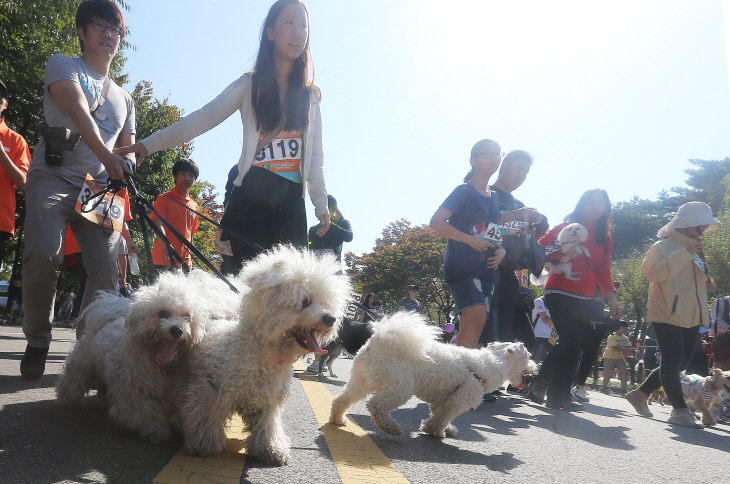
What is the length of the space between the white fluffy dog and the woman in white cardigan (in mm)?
971

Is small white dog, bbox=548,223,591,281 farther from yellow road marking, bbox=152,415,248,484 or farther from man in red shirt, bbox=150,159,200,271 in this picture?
yellow road marking, bbox=152,415,248,484

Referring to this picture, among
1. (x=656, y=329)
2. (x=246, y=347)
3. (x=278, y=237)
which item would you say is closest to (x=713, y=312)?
(x=656, y=329)

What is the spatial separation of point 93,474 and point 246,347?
823 mm

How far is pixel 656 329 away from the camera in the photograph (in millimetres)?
6000

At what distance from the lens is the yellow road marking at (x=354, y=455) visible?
2.63 m

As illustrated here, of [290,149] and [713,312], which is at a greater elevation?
[290,149]

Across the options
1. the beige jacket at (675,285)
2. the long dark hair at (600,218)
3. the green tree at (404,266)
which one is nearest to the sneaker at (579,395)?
the beige jacket at (675,285)

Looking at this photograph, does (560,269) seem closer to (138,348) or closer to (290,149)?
Result: (290,149)

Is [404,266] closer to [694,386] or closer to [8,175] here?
[694,386]

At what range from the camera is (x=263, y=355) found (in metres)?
2.66

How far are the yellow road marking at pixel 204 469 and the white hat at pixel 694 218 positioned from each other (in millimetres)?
5335

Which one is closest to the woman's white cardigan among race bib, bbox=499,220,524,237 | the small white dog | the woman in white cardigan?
the woman in white cardigan

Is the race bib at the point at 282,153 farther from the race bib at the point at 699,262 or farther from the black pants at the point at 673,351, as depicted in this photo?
the race bib at the point at 699,262

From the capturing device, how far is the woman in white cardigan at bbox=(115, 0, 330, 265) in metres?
3.64
